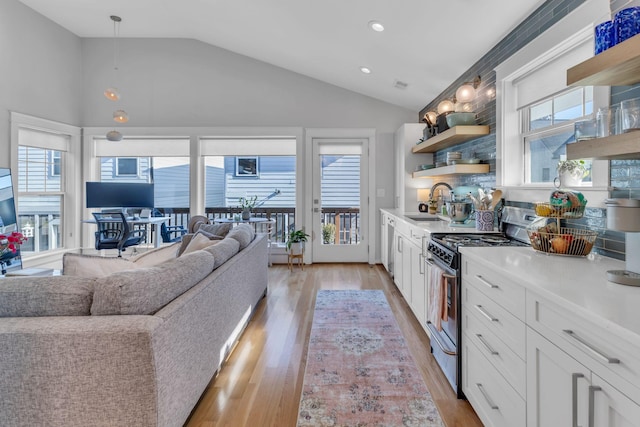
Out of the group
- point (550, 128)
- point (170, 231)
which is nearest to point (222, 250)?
point (550, 128)

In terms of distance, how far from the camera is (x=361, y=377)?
209 centimetres

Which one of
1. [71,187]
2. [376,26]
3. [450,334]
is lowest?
[450,334]

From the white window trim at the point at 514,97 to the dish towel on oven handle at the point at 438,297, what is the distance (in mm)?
847

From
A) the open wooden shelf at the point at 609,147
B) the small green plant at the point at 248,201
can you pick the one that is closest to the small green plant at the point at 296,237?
the small green plant at the point at 248,201

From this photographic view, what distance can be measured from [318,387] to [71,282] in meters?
1.43

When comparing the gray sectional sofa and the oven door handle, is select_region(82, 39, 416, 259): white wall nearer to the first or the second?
the oven door handle

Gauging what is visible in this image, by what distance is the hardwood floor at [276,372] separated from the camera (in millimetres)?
1734

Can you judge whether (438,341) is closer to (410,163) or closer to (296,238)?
(410,163)

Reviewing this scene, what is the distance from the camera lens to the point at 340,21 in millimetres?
3184

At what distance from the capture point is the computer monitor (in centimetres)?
469

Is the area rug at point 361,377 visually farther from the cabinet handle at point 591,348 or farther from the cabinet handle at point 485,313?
the cabinet handle at point 591,348

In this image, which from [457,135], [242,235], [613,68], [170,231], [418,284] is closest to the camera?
[613,68]

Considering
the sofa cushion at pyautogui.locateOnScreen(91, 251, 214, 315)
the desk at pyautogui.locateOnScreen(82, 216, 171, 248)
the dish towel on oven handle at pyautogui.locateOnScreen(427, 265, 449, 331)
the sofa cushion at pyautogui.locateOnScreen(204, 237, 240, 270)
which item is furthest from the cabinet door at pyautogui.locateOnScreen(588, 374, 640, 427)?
the desk at pyautogui.locateOnScreen(82, 216, 171, 248)

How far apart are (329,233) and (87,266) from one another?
3934 mm
